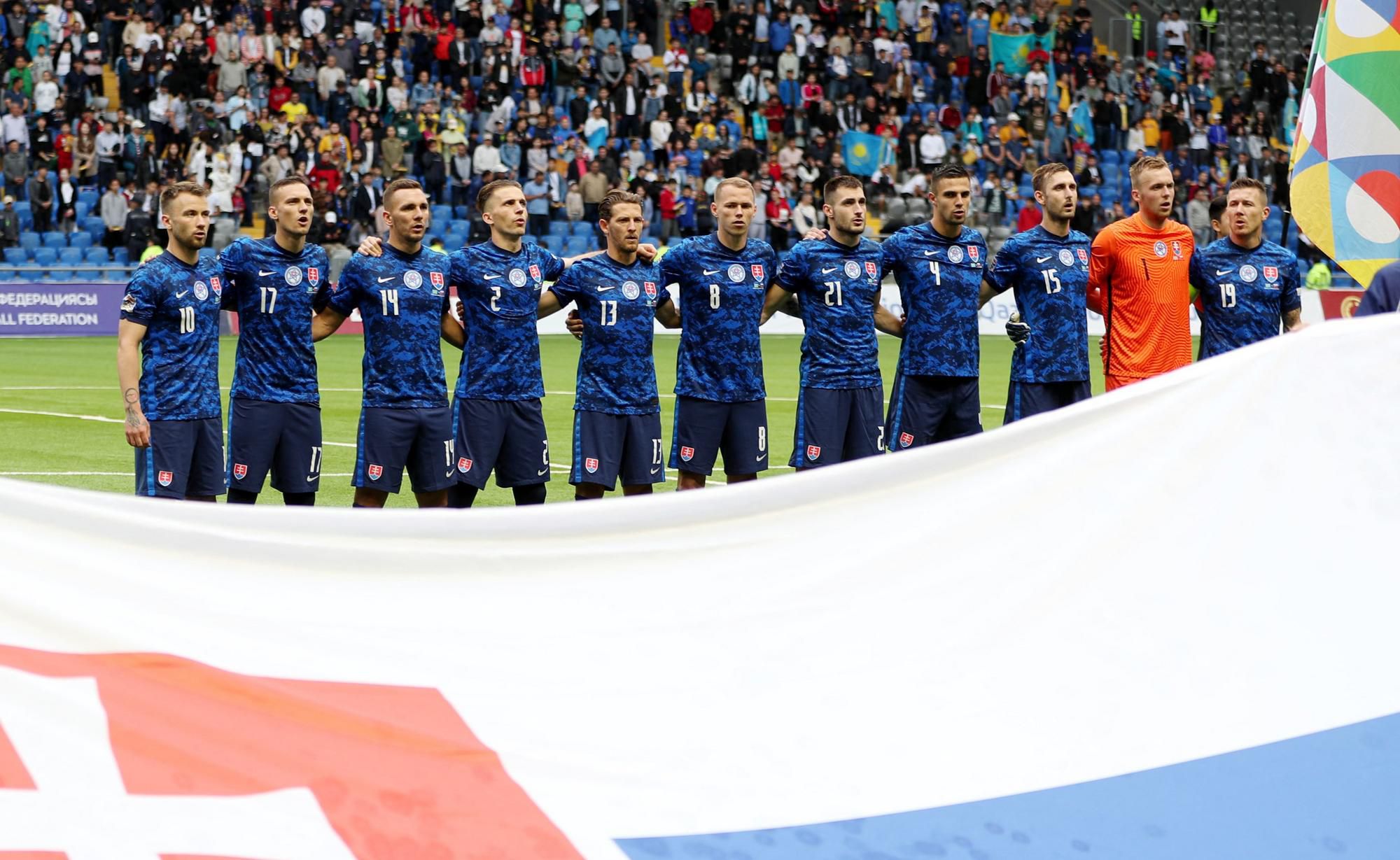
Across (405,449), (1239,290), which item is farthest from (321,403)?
(1239,290)

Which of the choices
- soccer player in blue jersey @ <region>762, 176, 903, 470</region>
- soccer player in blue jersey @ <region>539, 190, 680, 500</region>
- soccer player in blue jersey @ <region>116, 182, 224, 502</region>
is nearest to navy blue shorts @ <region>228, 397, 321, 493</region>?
soccer player in blue jersey @ <region>116, 182, 224, 502</region>

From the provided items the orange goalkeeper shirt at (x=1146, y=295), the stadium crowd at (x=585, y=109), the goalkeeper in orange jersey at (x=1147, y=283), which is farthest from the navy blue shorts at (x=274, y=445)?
the stadium crowd at (x=585, y=109)

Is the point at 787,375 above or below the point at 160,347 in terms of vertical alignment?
below

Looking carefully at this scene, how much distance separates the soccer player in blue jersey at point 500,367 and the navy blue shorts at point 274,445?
0.77 metres

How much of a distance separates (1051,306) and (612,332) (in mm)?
2558

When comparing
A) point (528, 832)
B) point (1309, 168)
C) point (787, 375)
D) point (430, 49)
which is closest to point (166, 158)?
point (430, 49)

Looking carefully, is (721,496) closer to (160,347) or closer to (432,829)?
(432,829)

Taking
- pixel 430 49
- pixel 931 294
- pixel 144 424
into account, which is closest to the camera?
pixel 144 424

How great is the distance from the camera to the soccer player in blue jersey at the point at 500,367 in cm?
883

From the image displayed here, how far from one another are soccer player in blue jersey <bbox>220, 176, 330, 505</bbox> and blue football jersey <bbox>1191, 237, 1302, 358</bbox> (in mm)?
4998

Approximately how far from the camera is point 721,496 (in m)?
4.16

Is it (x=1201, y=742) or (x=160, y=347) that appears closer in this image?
(x=1201, y=742)

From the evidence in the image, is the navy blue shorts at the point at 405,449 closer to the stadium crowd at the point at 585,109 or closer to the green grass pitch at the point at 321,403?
the green grass pitch at the point at 321,403

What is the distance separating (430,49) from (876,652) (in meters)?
31.4
